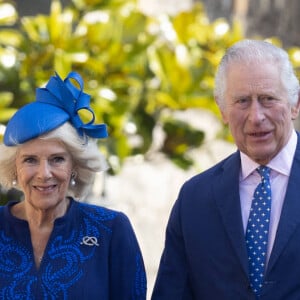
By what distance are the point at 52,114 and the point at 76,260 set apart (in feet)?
1.79

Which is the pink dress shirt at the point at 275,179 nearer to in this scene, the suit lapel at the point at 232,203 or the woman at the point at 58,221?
the suit lapel at the point at 232,203

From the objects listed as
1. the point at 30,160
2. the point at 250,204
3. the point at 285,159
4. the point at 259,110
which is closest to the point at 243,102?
the point at 259,110

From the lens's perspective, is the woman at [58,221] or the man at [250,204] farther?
the woman at [58,221]

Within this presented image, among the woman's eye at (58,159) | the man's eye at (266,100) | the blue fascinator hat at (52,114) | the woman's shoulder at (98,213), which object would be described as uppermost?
the blue fascinator hat at (52,114)

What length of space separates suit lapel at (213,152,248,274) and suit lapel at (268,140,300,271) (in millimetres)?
123

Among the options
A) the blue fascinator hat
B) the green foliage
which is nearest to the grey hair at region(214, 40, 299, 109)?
the blue fascinator hat

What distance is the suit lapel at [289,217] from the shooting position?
11.3 feet

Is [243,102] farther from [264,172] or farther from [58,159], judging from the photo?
[58,159]

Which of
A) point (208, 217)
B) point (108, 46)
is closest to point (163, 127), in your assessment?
point (108, 46)

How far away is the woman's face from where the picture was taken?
3627mm

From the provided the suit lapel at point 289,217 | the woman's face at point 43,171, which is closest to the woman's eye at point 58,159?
the woman's face at point 43,171

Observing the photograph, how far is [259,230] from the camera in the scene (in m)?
3.53

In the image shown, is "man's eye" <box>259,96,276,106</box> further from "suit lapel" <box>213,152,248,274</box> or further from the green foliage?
the green foliage

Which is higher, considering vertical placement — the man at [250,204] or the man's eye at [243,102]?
the man's eye at [243,102]
